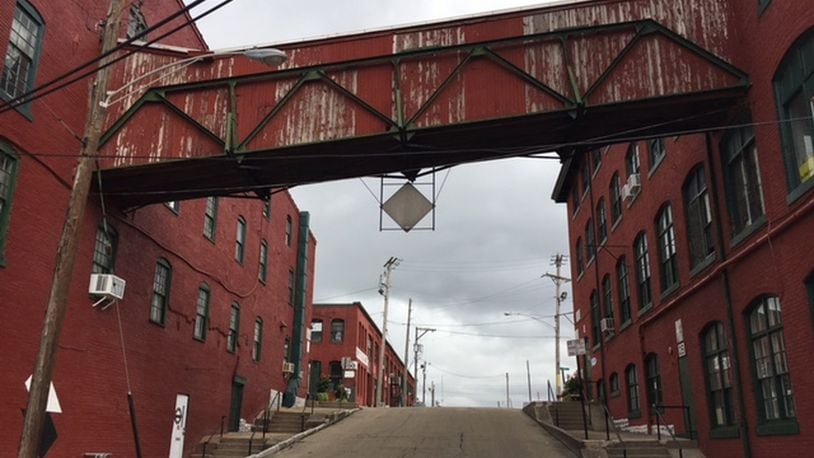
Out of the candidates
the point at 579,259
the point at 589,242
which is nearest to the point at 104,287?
the point at 589,242

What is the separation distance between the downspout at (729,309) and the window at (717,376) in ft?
3.30

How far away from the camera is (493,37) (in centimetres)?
1541

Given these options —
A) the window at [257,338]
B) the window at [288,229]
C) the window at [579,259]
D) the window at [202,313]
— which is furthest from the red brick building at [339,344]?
the window at [202,313]

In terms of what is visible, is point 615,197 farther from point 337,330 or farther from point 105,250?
point 337,330

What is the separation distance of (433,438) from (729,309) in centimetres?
1027

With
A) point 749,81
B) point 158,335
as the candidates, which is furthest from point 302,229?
point 749,81

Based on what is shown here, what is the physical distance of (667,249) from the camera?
20609 millimetres

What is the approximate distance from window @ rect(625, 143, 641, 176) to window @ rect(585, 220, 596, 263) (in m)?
5.96

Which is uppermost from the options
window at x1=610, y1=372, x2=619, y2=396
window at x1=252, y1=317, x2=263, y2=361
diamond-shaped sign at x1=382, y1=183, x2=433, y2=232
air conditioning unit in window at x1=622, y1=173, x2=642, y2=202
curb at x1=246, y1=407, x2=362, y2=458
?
air conditioning unit in window at x1=622, y1=173, x2=642, y2=202

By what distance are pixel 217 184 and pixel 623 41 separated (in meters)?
9.75

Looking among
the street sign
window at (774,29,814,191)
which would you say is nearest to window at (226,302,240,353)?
the street sign

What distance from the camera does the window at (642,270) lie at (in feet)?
74.0

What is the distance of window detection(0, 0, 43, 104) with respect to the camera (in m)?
13.2

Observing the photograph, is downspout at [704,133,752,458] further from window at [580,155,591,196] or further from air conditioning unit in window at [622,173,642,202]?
window at [580,155,591,196]
